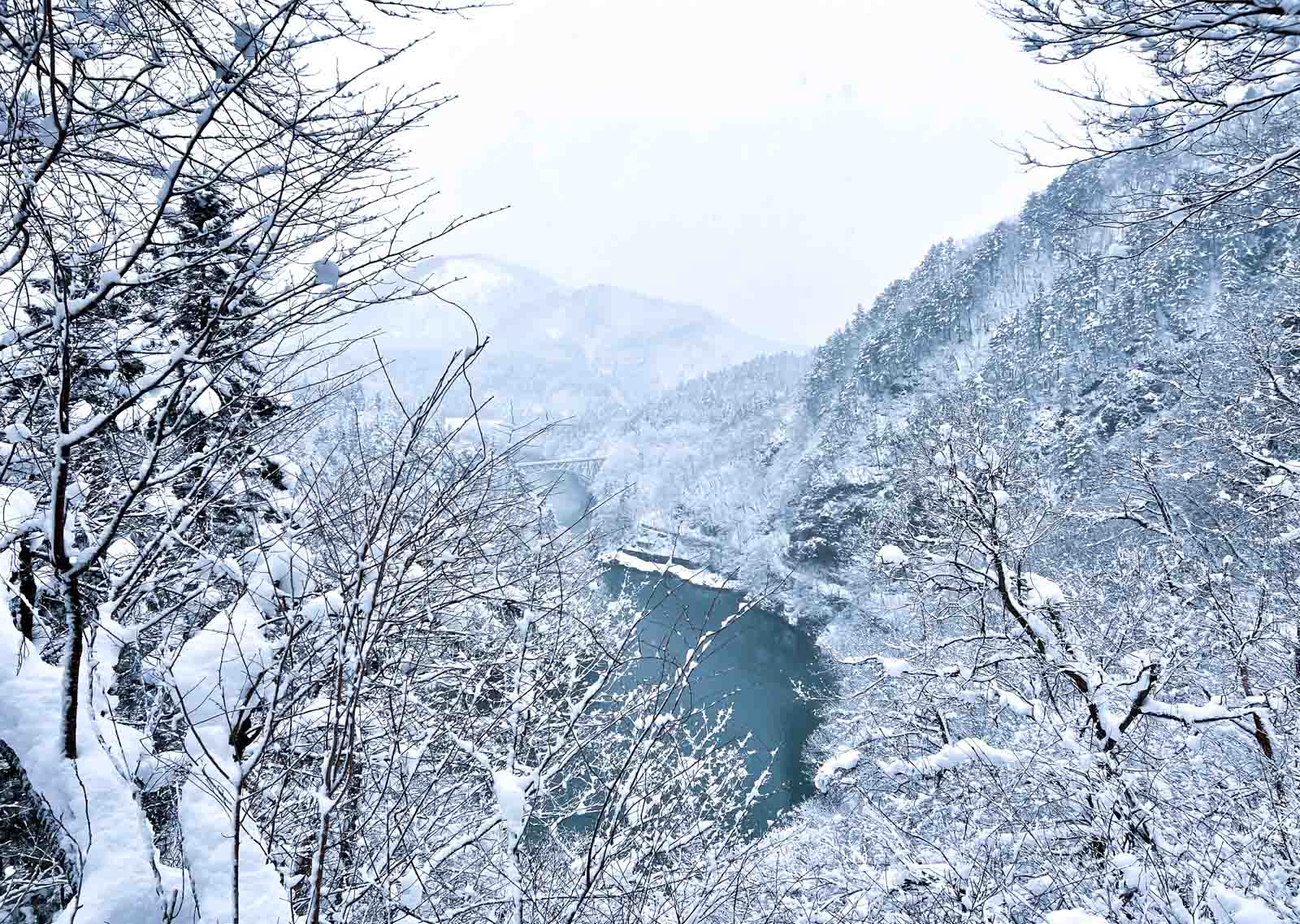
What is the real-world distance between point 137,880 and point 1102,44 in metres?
5.24

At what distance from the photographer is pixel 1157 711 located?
5395 millimetres

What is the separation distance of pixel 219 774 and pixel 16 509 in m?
1.37

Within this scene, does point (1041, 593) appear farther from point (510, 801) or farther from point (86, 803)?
point (86, 803)

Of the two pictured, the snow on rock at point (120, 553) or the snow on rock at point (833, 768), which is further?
the snow on rock at point (833, 768)

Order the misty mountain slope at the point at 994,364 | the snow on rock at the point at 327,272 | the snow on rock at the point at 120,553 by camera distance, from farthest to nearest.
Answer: the misty mountain slope at the point at 994,364, the snow on rock at the point at 120,553, the snow on rock at the point at 327,272

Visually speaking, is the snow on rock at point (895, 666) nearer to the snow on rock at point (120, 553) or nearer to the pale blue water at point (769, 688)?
the snow on rock at point (120, 553)

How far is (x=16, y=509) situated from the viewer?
2.41m

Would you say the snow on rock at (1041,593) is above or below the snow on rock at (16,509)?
below

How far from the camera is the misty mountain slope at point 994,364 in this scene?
44312 millimetres

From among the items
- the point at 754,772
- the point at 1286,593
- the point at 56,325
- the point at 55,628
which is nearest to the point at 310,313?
the point at 56,325

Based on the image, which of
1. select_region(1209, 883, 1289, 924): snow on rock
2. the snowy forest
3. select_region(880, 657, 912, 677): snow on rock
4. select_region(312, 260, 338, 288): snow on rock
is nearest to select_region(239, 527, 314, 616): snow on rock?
the snowy forest

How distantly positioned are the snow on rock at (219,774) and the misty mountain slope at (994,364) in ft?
99.4

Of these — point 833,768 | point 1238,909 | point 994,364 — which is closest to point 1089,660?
point 833,768

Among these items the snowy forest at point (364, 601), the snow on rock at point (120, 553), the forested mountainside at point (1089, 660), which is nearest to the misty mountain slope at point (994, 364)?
the forested mountainside at point (1089, 660)
